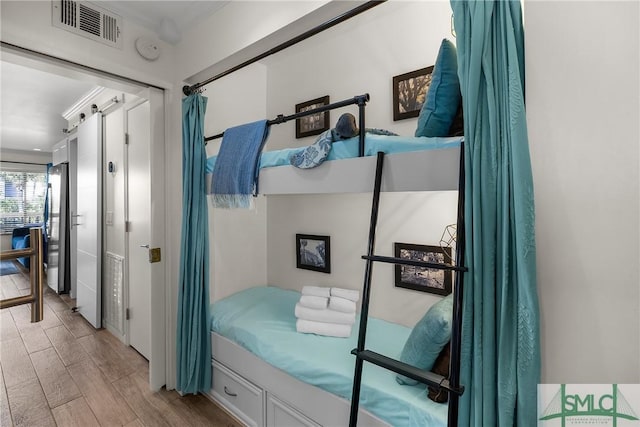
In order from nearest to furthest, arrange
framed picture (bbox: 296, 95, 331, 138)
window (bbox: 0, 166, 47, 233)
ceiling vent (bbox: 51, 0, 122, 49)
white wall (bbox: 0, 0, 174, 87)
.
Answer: white wall (bbox: 0, 0, 174, 87), ceiling vent (bbox: 51, 0, 122, 49), framed picture (bbox: 296, 95, 331, 138), window (bbox: 0, 166, 47, 233)

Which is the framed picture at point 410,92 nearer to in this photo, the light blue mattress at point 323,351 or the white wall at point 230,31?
the white wall at point 230,31

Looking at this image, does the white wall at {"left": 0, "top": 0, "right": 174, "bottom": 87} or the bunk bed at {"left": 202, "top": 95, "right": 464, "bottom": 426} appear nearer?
the bunk bed at {"left": 202, "top": 95, "right": 464, "bottom": 426}

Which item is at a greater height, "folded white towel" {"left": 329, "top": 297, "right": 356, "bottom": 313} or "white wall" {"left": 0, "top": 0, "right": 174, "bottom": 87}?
"white wall" {"left": 0, "top": 0, "right": 174, "bottom": 87}

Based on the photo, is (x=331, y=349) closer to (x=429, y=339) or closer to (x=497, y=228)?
(x=429, y=339)

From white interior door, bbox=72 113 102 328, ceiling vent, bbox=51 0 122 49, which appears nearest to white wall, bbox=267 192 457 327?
ceiling vent, bbox=51 0 122 49

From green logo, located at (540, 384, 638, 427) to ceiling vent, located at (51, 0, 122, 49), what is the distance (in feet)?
9.24

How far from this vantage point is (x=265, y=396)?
1822 mm

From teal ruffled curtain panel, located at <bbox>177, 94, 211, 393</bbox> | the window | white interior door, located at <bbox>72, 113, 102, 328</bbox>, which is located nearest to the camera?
teal ruffled curtain panel, located at <bbox>177, 94, 211, 393</bbox>

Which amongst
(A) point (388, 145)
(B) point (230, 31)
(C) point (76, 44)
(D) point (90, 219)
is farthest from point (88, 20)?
(D) point (90, 219)

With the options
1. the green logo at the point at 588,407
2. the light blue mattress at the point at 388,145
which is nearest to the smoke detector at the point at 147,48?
the light blue mattress at the point at 388,145

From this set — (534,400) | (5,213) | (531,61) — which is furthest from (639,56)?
(5,213)

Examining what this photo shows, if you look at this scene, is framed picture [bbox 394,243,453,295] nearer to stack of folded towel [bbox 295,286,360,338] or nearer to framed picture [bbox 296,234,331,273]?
stack of folded towel [bbox 295,286,360,338]

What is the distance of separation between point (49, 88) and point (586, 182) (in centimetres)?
468

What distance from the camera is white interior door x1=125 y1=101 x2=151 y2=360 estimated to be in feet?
8.69
